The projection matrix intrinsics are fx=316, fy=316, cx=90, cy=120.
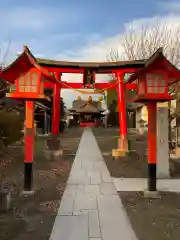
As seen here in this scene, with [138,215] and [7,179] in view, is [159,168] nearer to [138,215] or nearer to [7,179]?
[138,215]

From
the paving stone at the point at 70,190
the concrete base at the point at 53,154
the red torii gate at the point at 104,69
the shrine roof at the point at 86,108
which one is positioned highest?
the shrine roof at the point at 86,108

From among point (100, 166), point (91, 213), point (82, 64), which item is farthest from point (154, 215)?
point (82, 64)

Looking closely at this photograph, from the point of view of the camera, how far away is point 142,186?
8836 mm

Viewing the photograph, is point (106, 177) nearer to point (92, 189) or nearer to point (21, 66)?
point (92, 189)

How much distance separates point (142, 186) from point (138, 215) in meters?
2.64

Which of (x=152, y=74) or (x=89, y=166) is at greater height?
(x=152, y=74)

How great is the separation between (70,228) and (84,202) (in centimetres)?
172

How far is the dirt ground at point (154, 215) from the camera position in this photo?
5281mm

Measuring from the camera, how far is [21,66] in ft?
25.6

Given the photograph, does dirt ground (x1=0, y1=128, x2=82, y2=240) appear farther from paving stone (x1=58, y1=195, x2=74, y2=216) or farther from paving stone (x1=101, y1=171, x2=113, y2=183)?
paving stone (x1=101, y1=171, x2=113, y2=183)

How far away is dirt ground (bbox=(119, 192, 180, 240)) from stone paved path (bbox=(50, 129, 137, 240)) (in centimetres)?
18

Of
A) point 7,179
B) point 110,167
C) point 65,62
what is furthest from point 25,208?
point 65,62

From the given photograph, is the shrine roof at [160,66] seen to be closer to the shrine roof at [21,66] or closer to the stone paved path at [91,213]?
the shrine roof at [21,66]

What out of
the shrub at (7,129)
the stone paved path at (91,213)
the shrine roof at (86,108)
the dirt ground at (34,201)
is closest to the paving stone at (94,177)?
the stone paved path at (91,213)
